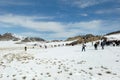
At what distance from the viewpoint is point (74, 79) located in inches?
864

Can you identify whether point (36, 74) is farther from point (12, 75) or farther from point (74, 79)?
point (74, 79)

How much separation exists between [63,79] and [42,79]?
215 centimetres

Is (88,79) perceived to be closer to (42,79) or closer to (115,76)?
(115,76)

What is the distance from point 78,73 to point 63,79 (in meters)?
2.62

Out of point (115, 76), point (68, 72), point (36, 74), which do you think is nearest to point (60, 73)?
point (68, 72)

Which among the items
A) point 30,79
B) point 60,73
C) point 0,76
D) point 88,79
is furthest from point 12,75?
point 88,79

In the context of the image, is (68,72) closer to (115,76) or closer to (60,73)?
(60,73)

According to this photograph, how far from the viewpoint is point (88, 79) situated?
21.4 m

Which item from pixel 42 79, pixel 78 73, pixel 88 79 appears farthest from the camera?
pixel 78 73

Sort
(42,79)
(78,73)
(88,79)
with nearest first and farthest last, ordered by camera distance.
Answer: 1. (88,79)
2. (42,79)
3. (78,73)

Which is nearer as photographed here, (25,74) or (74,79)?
(74,79)

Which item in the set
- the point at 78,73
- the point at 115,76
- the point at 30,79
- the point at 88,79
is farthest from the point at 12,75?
the point at 115,76

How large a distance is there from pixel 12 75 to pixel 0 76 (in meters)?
1.30

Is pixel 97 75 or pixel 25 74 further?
pixel 25 74
